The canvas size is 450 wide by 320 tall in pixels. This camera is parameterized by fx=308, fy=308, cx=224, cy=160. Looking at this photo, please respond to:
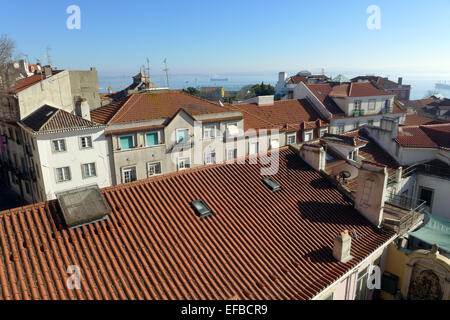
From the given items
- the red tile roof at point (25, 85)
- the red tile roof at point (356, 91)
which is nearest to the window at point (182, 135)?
the red tile roof at point (25, 85)

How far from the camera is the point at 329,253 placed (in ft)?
44.8

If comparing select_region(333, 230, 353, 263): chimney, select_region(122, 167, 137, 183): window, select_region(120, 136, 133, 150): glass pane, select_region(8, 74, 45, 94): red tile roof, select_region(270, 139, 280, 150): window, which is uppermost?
select_region(8, 74, 45, 94): red tile roof

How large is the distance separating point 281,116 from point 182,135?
15235 mm

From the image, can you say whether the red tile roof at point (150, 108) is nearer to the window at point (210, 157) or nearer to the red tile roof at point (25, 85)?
the window at point (210, 157)

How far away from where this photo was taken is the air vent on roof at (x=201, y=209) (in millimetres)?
13875

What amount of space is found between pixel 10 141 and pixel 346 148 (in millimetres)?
37557

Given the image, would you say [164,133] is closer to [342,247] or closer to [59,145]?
[59,145]

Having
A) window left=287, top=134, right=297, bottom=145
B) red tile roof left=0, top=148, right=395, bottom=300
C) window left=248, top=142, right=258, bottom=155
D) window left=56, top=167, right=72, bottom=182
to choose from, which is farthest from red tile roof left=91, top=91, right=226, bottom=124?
red tile roof left=0, top=148, right=395, bottom=300

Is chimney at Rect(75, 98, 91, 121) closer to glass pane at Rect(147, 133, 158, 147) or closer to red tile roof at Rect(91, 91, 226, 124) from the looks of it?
red tile roof at Rect(91, 91, 226, 124)

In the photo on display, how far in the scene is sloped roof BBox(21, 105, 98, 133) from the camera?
2770 centimetres

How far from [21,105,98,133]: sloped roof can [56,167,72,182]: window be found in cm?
388

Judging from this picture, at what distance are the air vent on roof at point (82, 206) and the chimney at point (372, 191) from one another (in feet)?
42.3
